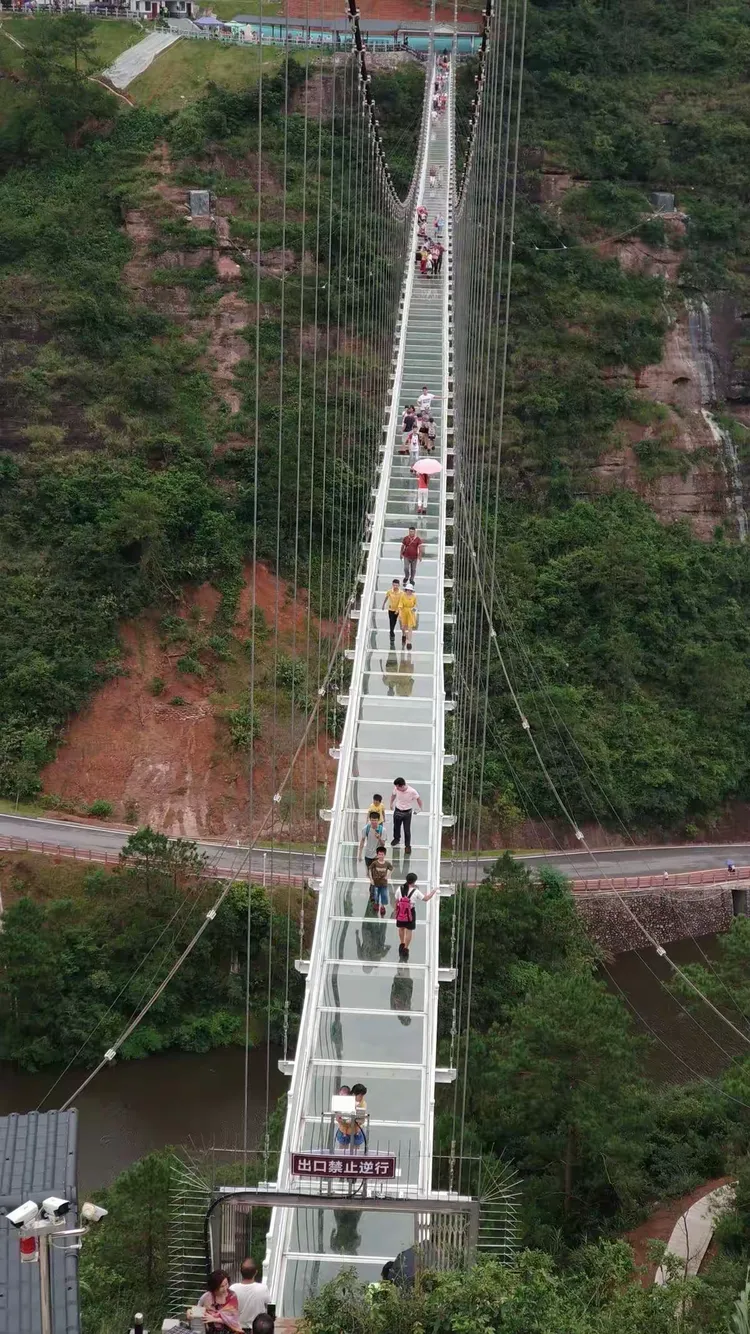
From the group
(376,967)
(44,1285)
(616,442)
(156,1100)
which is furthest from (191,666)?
(44,1285)

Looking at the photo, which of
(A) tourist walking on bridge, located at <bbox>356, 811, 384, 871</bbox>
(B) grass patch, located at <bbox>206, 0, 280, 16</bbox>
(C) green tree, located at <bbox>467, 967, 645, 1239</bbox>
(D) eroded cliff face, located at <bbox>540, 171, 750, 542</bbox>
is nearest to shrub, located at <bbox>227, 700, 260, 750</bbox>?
(C) green tree, located at <bbox>467, 967, 645, 1239</bbox>

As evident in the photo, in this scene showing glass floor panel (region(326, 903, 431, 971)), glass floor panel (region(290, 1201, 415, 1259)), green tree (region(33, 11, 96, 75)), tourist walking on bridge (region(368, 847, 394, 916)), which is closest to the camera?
glass floor panel (region(290, 1201, 415, 1259))

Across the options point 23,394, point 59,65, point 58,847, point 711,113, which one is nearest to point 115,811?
point 58,847

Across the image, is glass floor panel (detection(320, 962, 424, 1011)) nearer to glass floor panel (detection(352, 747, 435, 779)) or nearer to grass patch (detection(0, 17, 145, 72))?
glass floor panel (detection(352, 747, 435, 779))

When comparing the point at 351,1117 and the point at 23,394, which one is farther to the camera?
the point at 23,394

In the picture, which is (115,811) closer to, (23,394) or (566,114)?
(23,394)

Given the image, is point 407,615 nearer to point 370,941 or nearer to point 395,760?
point 395,760

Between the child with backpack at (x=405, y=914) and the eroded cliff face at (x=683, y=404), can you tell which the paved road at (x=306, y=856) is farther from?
the child with backpack at (x=405, y=914)
